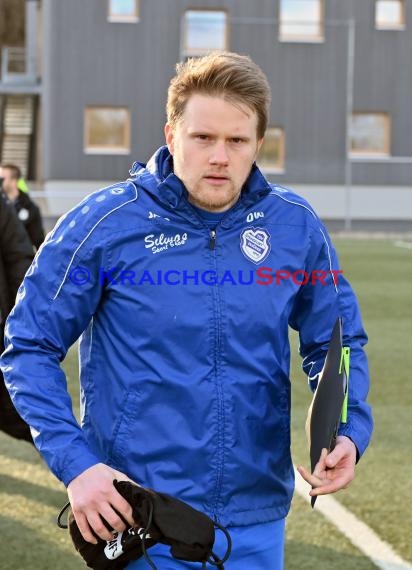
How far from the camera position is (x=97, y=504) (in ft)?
8.59

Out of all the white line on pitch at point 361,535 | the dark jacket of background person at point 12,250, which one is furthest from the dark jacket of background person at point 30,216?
the white line on pitch at point 361,535

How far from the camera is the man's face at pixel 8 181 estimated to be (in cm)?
1450

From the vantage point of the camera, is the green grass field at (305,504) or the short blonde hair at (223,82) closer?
the short blonde hair at (223,82)

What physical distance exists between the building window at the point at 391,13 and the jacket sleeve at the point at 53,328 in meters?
37.1

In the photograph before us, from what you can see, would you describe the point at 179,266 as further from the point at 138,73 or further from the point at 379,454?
the point at 138,73

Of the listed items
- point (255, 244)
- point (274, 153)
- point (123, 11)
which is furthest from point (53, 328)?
point (274, 153)

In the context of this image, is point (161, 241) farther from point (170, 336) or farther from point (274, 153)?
point (274, 153)

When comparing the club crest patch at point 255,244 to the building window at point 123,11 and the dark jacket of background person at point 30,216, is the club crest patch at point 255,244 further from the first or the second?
the building window at point 123,11

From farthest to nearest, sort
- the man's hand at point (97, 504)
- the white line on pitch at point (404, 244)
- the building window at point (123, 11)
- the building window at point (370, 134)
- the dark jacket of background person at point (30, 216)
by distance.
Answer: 1. the building window at point (370, 134)
2. the building window at point (123, 11)
3. the white line on pitch at point (404, 244)
4. the dark jacket of background person at point (30, 216)
5. the man's hand at point (97, 504)

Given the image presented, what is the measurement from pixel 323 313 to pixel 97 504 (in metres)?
0.86

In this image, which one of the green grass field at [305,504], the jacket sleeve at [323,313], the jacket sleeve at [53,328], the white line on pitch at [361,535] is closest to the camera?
the jacket sleeve at [53,328]

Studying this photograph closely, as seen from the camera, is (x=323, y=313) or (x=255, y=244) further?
(x=323, y=313)

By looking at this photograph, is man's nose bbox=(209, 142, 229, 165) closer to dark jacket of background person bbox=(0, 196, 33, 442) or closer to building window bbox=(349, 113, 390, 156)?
dark jacket of background person bbox=(0, 196, 33, 442)

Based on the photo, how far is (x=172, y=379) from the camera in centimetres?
289
